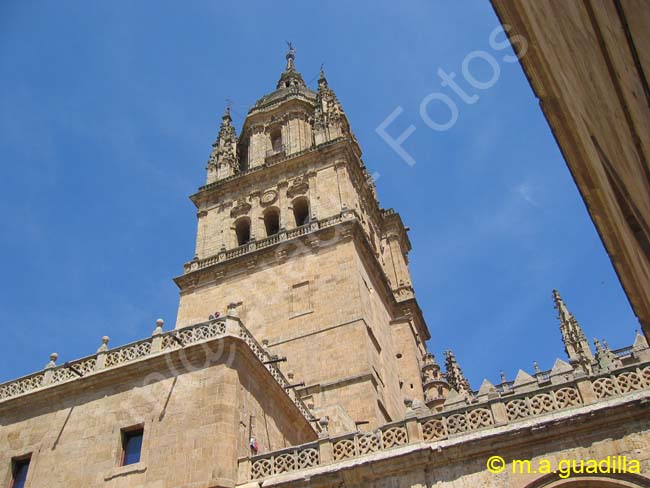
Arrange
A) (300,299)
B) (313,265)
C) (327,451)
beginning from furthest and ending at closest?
(313,265)
(300,299)
(327,451)

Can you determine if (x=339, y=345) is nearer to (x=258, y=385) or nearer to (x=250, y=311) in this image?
(x=250, y=311)

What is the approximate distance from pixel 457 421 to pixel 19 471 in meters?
11.0

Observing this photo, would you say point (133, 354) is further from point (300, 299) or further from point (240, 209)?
point (240, 209)

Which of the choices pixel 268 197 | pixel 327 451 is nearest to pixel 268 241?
pixel 268 197

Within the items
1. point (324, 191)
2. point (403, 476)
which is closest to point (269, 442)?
point (403, 476)

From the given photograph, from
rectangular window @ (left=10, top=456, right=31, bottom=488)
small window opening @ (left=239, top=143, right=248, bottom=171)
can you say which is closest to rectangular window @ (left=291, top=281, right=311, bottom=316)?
rectangular window @ (left=10, top=456, right=31, bottom=488)

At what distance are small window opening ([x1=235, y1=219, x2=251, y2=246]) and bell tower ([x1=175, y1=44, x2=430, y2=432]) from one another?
0.19 feet

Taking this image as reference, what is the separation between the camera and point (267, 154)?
110ft

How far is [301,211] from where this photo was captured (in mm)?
30219

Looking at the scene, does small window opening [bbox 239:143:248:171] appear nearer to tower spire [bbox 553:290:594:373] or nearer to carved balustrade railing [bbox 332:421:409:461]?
tower spire [bbox 553:290:594:373]

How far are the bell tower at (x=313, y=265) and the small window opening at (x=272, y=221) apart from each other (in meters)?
0.05

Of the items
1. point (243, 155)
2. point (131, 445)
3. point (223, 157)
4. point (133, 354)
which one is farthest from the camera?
point (243, 155)

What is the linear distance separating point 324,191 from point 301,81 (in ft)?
55.8

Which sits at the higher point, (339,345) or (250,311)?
(250,311)
